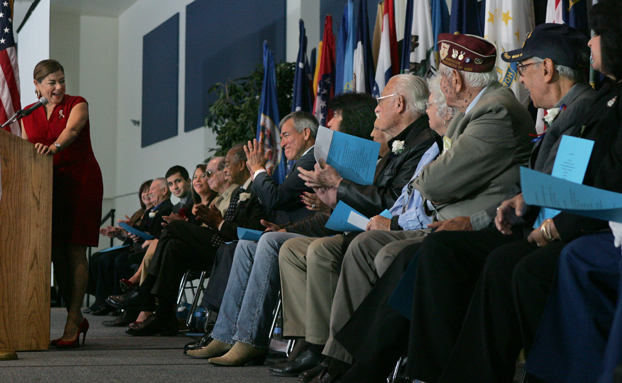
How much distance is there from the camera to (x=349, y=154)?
106 inches

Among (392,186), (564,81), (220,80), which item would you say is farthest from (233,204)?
(220,80)

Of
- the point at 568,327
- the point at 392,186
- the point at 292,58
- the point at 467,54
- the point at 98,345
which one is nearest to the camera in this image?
the point at 568,327

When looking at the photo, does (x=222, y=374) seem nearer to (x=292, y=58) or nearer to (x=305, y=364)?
(x=305, y=364)

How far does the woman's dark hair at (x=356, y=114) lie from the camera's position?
3297 mm

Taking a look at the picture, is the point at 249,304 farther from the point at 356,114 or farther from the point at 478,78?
the point at 478,78

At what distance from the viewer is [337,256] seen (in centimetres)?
251

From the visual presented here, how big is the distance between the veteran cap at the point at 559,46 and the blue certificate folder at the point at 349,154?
672 millimetres

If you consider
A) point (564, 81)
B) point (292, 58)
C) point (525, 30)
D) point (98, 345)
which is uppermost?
point (292, 58)

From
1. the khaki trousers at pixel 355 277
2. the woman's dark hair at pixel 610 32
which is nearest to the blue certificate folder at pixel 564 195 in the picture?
the woman's dark hair at pixel 610 32

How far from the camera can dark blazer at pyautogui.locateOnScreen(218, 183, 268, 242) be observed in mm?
3768

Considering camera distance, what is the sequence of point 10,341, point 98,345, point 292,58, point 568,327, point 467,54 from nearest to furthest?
point 568,327 < point 467,54 < point 10,341 < point 98,345 < point 292,58

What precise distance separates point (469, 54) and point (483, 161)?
498 mm

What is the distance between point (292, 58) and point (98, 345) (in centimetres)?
420

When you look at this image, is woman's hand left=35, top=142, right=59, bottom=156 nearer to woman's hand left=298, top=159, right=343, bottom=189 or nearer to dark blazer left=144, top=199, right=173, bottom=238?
woman's hand left=298, top=159, right=343, bottom=189
